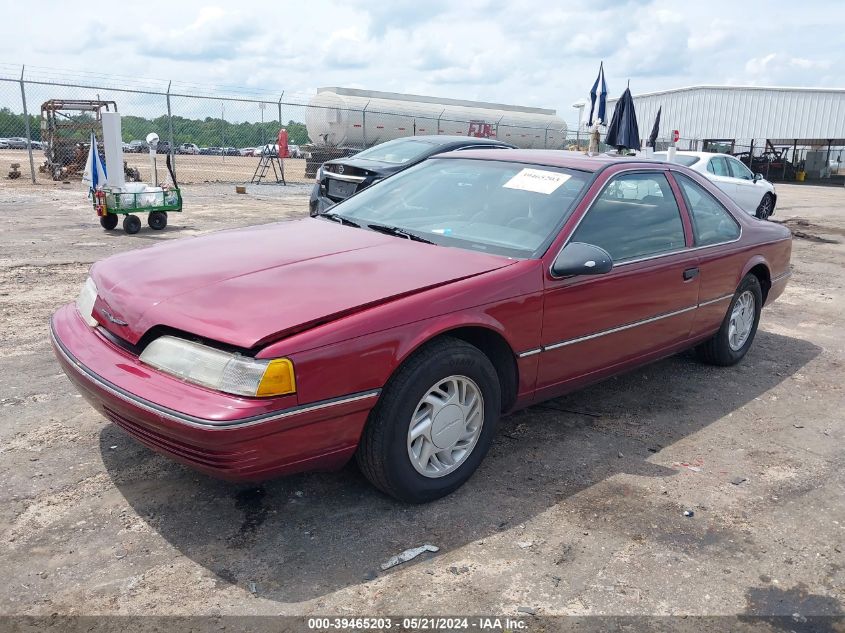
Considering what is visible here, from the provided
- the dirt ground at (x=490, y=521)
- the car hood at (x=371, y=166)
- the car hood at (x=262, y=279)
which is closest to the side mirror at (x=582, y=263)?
the car hood at (x=262, y=279)

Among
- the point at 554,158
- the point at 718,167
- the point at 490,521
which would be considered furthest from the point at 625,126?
the point at 490,521

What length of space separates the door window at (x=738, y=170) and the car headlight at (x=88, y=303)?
47.7 ft

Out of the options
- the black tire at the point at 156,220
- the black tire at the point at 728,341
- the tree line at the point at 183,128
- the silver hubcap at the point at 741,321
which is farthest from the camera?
the tree line at the point at 183,128

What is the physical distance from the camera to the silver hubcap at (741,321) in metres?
5.12

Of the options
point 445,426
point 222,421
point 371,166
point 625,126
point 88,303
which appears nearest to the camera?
point 222,421

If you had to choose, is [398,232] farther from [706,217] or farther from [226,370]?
[706,217]

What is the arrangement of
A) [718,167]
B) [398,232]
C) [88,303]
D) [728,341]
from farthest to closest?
[718,167], [728,341], [398,232], [88,303]

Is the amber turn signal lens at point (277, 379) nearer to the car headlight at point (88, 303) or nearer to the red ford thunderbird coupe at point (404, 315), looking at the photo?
the red ford thunderbird coupe at point (404, 315)

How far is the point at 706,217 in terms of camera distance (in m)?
4.66

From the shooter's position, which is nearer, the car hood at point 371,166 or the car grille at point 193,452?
the car grille at point 193,452

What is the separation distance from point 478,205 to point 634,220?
0.92 metres

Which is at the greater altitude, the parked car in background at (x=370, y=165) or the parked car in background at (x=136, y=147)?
the parked car in background at (x=136, y=147)

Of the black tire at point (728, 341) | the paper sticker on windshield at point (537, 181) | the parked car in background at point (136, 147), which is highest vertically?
the parked car in background at point (136, 147)

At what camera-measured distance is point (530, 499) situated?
322cm
